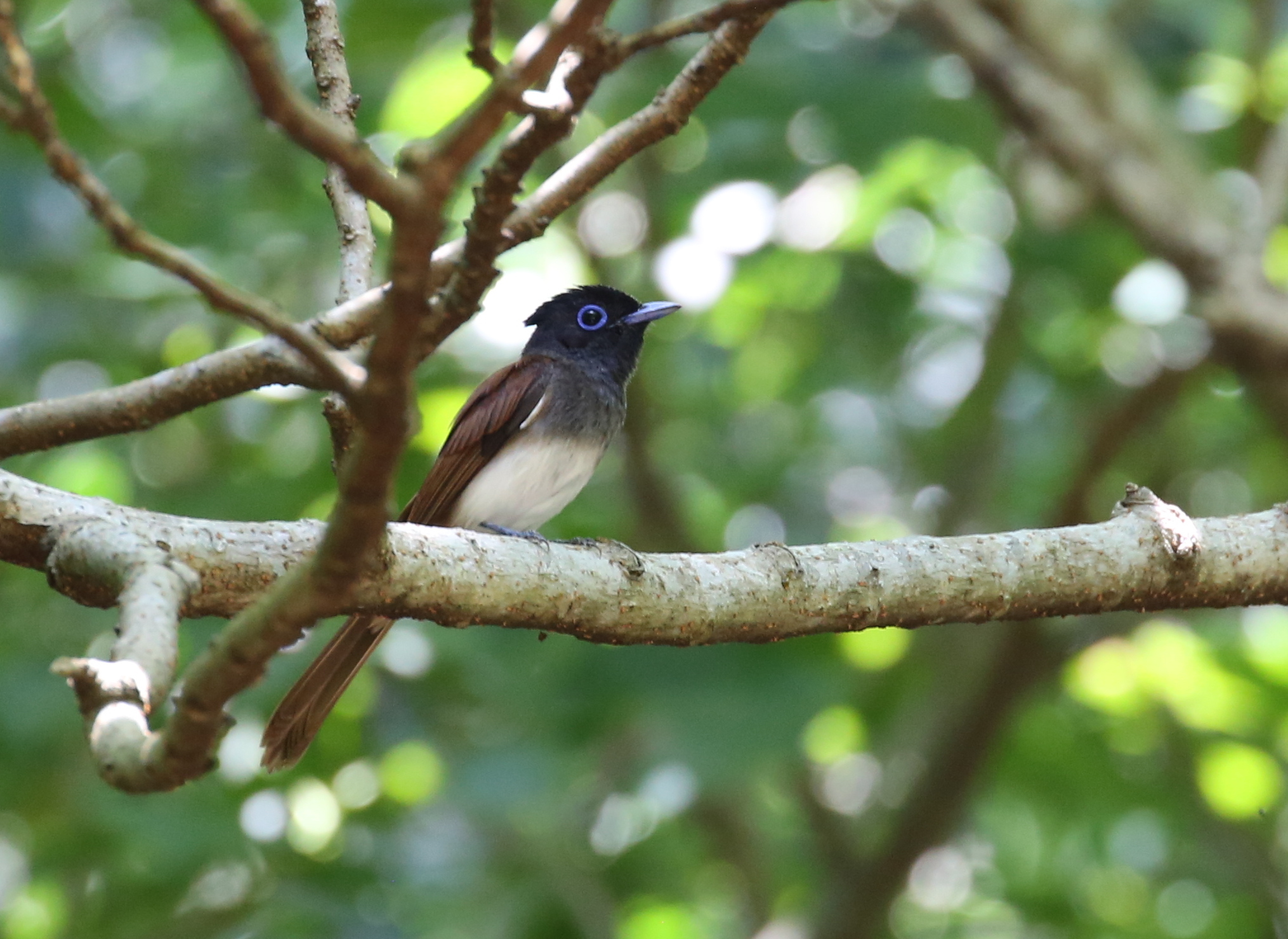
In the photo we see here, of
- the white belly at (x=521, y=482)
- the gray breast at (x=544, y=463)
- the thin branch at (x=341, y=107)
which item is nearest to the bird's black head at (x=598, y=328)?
the gray breast at (x=544, y=463)

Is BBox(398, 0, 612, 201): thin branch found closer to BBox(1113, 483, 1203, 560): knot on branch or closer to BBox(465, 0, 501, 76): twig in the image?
BBox(465, 0, 501, 76): twig

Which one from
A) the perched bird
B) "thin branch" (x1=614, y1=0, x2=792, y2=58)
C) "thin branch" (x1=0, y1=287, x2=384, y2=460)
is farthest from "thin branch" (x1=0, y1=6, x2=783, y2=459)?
the perched bird

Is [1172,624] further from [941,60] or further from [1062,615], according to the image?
[1062,615]

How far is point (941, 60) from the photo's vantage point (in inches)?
330

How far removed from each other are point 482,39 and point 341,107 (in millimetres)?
1358

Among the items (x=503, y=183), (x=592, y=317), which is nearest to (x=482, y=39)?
(x=503, y=183)

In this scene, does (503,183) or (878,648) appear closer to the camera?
(503,183)

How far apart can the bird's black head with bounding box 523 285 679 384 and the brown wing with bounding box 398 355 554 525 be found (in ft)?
1.56

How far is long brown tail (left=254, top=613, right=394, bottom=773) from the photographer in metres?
4.05

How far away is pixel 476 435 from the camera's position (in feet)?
17.1

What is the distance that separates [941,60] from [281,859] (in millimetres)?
5691

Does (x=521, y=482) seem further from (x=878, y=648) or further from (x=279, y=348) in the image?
(x=878, y=648)

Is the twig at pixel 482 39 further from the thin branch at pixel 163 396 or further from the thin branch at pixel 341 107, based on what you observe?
the thin branch at pixel 341 107

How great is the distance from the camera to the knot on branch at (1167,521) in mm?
3486
